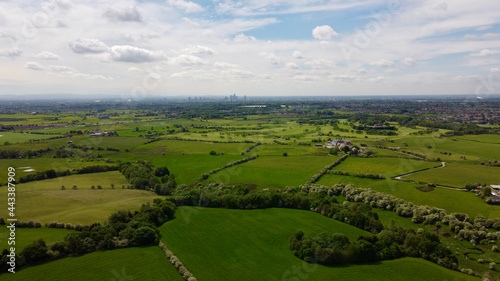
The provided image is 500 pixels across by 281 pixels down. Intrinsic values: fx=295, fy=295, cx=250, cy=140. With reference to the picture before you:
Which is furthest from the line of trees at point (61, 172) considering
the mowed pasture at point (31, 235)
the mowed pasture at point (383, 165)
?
the mowed pasture at point (383, 165)

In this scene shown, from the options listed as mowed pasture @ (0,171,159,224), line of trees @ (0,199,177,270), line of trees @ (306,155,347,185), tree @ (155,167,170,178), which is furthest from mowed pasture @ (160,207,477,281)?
tree @ (155,167,170,178)

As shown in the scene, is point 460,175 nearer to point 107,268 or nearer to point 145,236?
point 145,236

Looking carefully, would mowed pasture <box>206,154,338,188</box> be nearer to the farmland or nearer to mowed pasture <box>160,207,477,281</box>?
the farmland

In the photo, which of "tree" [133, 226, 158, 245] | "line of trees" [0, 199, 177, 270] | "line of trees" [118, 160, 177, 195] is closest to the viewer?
"line of trees" [0, 199, 177, 270]

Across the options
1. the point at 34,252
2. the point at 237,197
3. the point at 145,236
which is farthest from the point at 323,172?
the point at 34,252

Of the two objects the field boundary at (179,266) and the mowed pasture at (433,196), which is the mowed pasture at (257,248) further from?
the mowed pasture at (433,196)

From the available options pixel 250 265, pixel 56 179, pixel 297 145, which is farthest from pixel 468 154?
pixel 56 179

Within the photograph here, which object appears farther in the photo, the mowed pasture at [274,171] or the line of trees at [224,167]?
the line of trees at [224,167]
